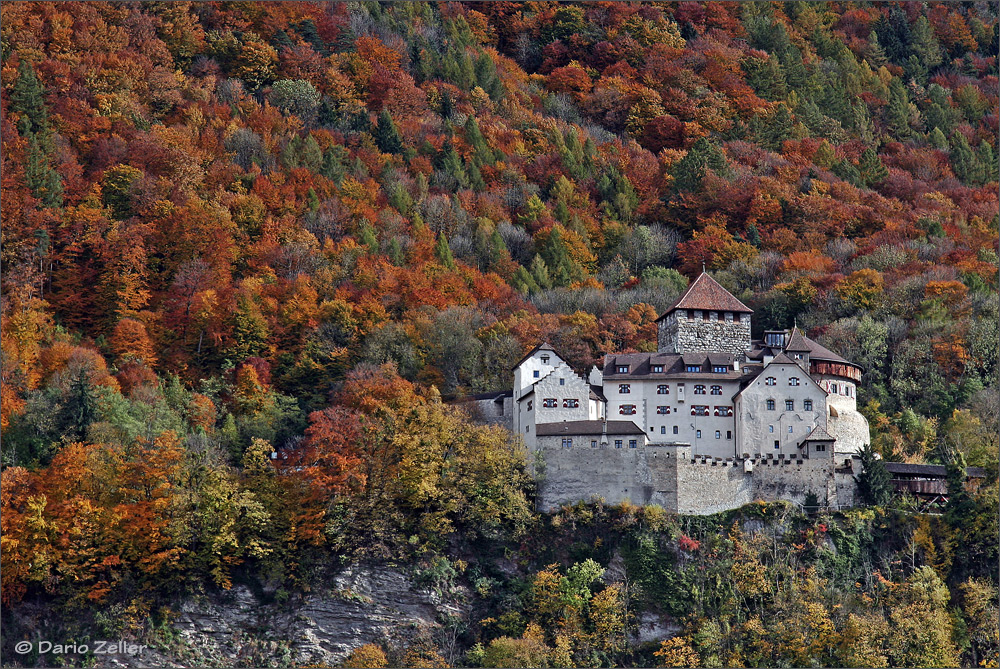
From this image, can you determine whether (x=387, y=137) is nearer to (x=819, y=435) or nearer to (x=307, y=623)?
(x=819, y=435)

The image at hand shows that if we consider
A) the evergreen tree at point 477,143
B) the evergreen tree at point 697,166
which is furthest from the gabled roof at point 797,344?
the evergreen tree at point 477,143

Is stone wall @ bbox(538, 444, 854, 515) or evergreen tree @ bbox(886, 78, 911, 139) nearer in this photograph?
stone wall @ bbox(538, 444, 854, 515)

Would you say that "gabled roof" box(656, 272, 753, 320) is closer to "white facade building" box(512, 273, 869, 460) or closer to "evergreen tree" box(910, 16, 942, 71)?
"white facade building" box(512, 273, 869, 460)

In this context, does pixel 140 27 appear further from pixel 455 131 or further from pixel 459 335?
pixel 459 335

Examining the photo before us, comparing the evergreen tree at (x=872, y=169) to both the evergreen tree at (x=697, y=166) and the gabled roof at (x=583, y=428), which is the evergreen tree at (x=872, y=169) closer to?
the evergreen tree at (x=697, y=166)

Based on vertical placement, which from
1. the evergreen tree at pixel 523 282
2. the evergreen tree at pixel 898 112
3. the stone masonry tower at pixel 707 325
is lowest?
the stone masonry tower at pixel 707 325

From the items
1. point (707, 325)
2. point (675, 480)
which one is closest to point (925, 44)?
point (707, 325)

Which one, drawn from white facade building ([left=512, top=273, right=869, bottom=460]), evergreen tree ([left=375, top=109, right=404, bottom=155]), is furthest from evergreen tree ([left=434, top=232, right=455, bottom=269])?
white facade building ([left=512, top=273, right=869, bottom=460])
